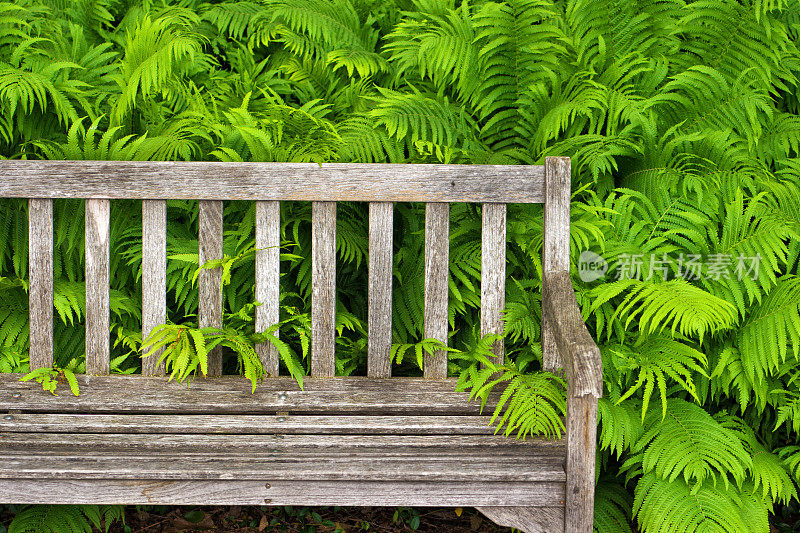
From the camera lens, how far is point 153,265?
232 centimetres

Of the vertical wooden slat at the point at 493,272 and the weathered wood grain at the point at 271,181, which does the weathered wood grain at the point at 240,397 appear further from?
the weathered wood grain at the point at 271,181

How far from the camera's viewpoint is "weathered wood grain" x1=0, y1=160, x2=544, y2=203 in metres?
2.30

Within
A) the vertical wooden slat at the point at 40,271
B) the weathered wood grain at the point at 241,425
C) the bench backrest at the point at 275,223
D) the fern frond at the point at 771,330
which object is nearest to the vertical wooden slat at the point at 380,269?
the bench backrest at the point at 275,223

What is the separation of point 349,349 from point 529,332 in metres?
0.65

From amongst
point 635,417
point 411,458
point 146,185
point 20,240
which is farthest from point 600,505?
point 20,240

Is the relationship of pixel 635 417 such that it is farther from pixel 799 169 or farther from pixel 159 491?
pixel 159 491

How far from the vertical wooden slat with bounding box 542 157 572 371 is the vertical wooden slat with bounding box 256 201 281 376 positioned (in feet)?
2.93

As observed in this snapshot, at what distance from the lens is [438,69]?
2.75 metres

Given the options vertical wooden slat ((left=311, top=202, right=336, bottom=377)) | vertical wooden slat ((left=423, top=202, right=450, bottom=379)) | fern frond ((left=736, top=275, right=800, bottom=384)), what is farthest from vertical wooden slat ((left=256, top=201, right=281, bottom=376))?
fern frond ((left=736, top=275, right=800, bottom=384))

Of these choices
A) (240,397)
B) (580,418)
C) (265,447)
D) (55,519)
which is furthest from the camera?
(55,519)

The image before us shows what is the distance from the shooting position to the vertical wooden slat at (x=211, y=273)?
233cm

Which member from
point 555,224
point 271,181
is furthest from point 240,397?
point 555,224

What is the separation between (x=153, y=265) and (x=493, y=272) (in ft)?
3.72

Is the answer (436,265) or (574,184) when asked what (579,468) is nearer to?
(436,265)
